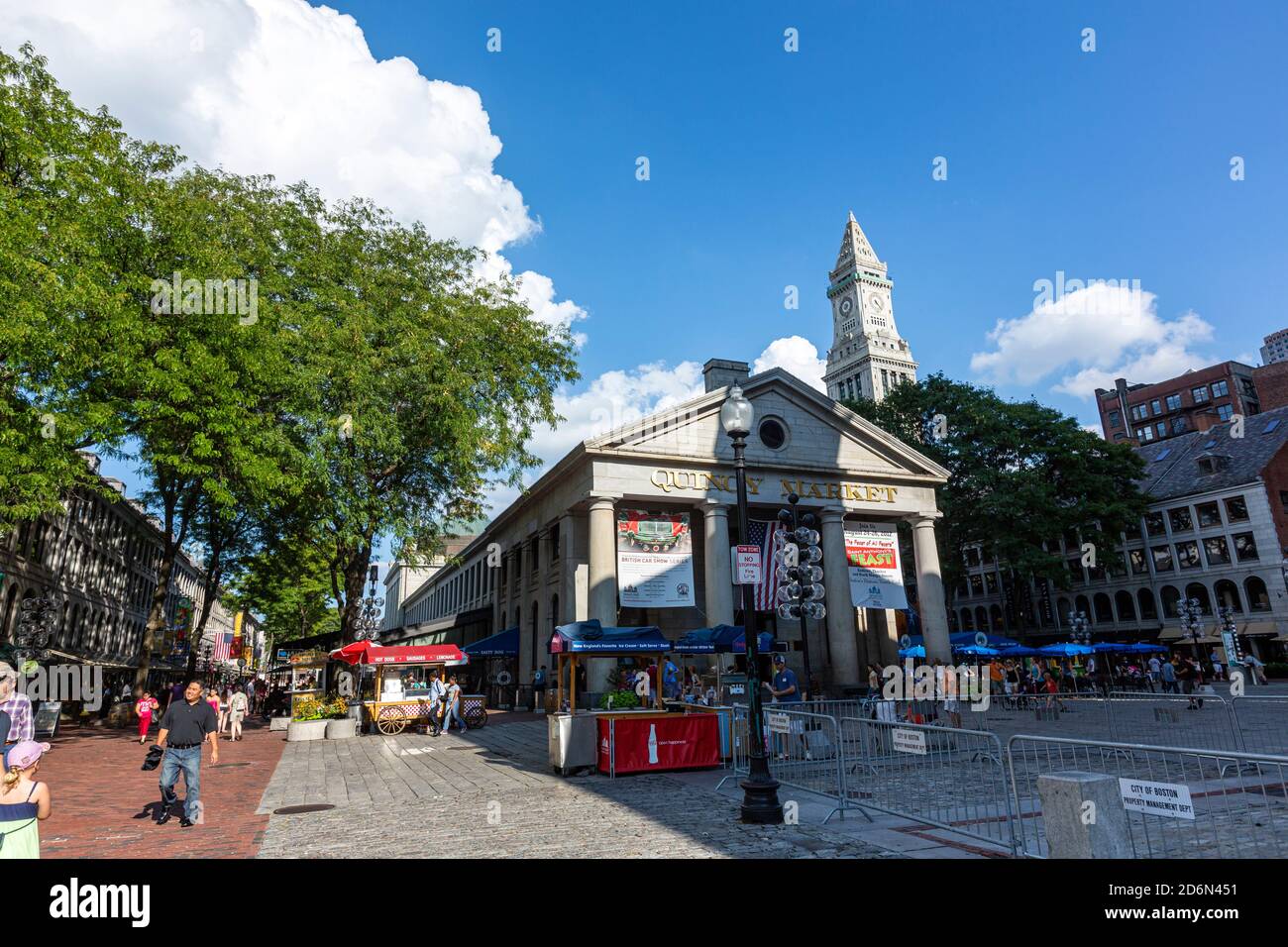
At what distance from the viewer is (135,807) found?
1118cm

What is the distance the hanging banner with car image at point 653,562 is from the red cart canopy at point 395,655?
251 inches

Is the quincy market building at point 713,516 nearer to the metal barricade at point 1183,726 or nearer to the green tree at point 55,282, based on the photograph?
the metal barricade at point 1183,726

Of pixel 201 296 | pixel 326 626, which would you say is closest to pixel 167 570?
pixel 201 296

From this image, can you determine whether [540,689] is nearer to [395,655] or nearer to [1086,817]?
[395,655]

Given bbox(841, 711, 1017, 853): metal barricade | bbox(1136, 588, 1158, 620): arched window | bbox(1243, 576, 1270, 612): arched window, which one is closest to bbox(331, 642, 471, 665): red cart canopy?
bbox(841, 711, 1017, 853): metal barricade

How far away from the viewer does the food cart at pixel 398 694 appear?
23.0m

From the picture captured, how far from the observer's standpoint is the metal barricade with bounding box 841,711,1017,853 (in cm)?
852

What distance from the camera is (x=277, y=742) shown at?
21.9 m

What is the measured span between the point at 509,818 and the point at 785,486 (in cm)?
2309

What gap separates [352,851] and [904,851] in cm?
603

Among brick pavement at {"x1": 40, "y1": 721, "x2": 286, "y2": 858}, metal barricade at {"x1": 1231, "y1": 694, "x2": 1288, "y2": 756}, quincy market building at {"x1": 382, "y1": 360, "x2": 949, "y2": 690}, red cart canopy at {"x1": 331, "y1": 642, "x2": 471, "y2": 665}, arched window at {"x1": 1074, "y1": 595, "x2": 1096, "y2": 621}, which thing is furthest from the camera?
arched window at {"x1": 1074, "y1": 595, "x2": 1096, "y2": 621}

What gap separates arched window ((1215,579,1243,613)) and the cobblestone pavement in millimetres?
57266

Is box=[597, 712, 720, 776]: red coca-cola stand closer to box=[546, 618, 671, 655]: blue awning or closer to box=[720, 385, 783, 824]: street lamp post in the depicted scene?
box=[546, 618, 671, 655]: blue awning
